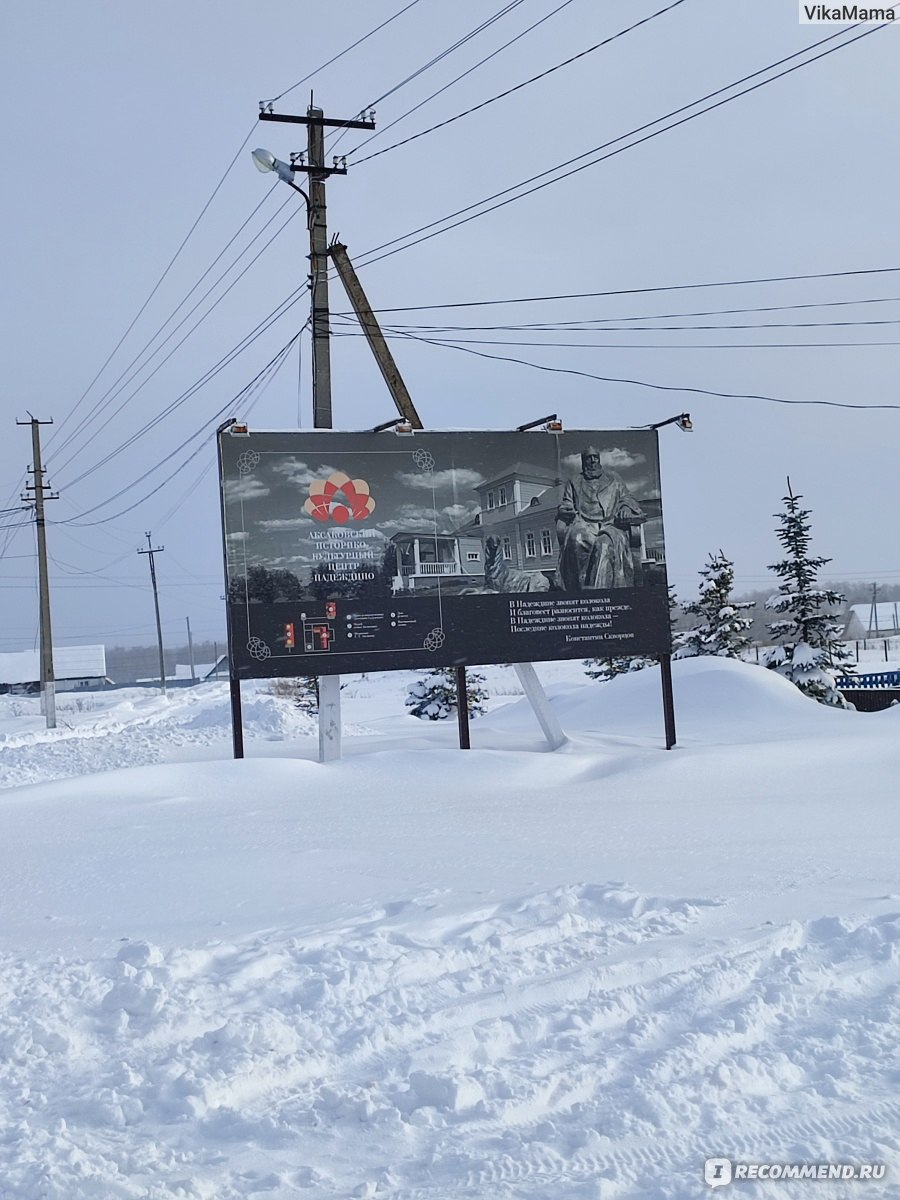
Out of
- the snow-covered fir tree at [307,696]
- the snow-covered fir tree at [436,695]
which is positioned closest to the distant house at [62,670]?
the snow-covered fir tree at [307,696]

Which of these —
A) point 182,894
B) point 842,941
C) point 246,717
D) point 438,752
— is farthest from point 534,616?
point 246,717

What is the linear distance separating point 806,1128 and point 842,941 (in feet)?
6.36

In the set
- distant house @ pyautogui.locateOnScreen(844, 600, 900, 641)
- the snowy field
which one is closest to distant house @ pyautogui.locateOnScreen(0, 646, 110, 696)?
distant house @ pyautogui.locateOnScreen(844, 600, 900, 641)

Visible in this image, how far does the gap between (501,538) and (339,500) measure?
2378 mm

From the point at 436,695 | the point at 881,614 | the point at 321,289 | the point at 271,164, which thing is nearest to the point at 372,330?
the point at 321,289

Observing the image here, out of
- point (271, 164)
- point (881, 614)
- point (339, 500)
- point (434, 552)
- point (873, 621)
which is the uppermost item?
point (271, 164)

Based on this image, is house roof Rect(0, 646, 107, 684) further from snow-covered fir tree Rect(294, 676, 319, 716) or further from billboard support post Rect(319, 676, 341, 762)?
billboard support post Rect(319, 676, 341, 762)

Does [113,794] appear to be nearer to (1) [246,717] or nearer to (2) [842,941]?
(2) [842,941]

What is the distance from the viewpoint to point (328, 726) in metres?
15.1

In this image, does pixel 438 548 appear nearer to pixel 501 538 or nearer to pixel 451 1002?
pixel 501 538

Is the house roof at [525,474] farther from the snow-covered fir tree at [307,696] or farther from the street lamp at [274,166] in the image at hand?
the snow-covered fir tree at [307,696]

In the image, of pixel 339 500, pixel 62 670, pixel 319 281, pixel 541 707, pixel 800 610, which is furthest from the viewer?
pixel 62 670

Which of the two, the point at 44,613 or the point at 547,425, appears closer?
the point at 547,425

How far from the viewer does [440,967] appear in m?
5.50
